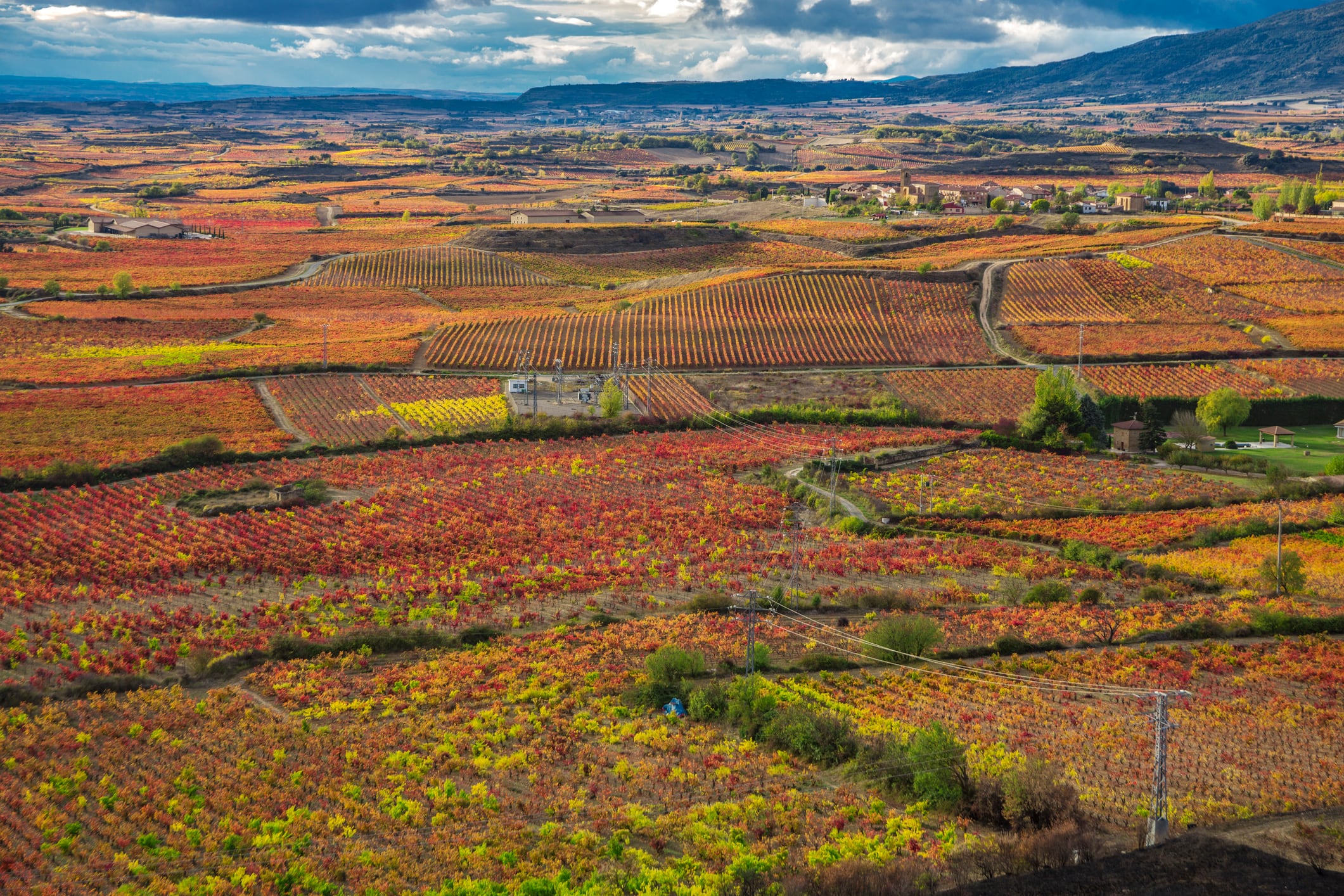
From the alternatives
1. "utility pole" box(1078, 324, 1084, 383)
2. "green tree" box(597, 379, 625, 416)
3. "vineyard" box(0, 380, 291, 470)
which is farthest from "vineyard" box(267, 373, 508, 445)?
"utility pole" box(1078, 324, 1084, 383)

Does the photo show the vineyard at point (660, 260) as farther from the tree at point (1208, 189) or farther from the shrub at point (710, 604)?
the shrub at point (710, 604)

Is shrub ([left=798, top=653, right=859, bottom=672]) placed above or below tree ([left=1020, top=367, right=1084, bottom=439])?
below

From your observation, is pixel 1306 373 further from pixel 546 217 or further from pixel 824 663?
pixel 546 217

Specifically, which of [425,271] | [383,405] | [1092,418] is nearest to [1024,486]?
[1092,418]

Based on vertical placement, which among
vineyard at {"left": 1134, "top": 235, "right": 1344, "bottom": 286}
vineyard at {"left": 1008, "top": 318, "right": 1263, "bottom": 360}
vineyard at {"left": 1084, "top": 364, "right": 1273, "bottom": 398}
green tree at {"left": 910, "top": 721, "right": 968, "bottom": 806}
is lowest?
green tree at {"left": 910, "top": 721, "right": 968, "bottom": 806}

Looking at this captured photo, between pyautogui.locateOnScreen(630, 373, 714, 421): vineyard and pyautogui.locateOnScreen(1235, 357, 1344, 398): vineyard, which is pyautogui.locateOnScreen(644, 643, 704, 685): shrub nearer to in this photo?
pyautogui.locateOnScreen(630, 373, 714, 421): vineyard

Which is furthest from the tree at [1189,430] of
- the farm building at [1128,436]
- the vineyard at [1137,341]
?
the vineyard at [1137,341]

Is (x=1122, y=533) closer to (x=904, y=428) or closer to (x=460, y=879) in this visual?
(x=904, y=428)
